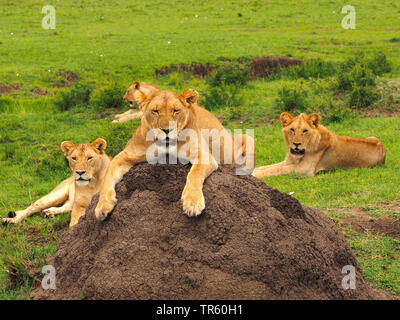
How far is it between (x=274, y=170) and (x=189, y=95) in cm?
497

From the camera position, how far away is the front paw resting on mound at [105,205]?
4.50m

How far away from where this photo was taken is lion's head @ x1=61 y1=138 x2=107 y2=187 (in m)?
6.79

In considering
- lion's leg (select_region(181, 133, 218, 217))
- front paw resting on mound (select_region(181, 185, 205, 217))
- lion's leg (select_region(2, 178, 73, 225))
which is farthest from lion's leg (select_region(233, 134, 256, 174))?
lion's leg (select_region(2, 178, 73, 225))

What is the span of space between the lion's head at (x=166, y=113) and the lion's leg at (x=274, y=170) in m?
4.77

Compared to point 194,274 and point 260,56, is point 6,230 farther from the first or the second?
point 260,56

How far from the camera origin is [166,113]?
441 cm

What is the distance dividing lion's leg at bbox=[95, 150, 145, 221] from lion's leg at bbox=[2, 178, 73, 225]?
302 centimetres

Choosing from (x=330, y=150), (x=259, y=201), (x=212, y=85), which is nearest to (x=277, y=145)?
(x=330, y=150)

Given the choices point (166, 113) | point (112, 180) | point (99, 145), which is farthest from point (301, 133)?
point (166, 113)
